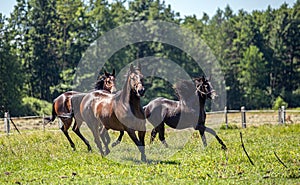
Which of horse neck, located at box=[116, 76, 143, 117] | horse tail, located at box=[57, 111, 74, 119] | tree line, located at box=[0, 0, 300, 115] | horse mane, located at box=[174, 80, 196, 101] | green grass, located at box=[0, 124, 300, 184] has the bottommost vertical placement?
green grass, located at box=[0, 124, 300, 184]

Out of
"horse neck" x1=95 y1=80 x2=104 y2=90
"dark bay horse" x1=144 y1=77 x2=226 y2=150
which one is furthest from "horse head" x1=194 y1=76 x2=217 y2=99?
"horse neck" x1=95 y1=80 x2=104 y2=90

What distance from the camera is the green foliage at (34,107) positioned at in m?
44.4

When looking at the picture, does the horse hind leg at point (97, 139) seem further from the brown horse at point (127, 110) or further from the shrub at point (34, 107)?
the shrub at point (34, 107)

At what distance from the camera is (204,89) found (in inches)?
638

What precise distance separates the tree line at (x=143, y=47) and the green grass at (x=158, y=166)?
1350 inches

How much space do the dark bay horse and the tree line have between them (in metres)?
32.1

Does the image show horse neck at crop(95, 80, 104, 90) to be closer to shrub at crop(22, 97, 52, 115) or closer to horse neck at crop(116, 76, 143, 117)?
horse neck at crop(116, 76, 143, 117)

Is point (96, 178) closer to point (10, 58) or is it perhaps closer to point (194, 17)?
point (10, 58)

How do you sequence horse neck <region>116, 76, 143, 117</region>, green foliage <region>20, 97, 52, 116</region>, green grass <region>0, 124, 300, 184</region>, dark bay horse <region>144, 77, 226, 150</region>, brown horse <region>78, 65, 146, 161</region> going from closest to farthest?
green grass <region>0, 124, 300, 184</region>
brown horse <region>78, 65, 146, 161</region>
horse neck <region>116, 76, 143, 117</region>
dark bay horse <region>144, 77, 226, 150</region>
green foliage <region>20, 97, 52, 116</region>

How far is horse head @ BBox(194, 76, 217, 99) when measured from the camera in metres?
16.1

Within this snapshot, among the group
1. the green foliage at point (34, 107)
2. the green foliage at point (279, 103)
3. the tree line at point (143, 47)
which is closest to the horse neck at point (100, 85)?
the green foliage at point (34, 107)

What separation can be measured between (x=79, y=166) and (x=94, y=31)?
47.5m

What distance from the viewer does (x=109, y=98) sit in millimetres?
13461

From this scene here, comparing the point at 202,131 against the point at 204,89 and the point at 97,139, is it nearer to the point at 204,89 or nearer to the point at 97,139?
the point at 204,89
